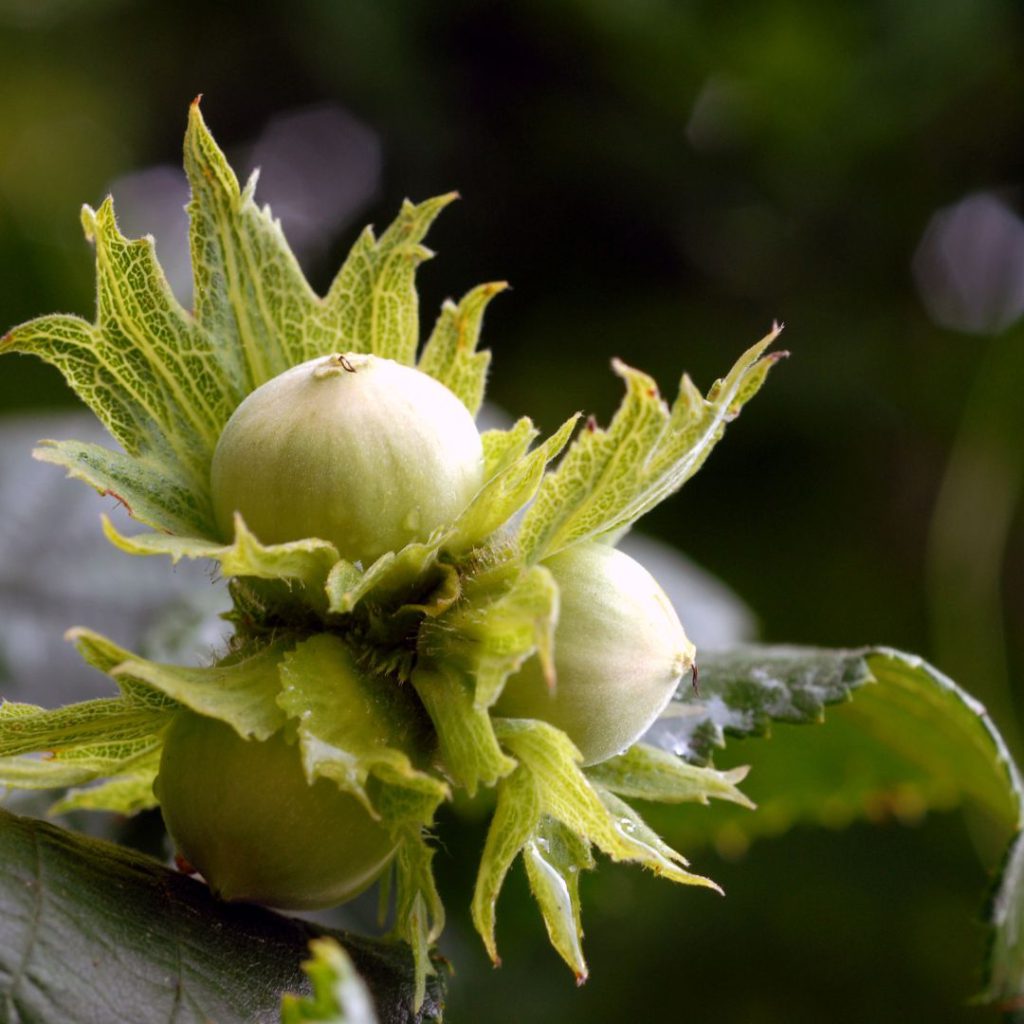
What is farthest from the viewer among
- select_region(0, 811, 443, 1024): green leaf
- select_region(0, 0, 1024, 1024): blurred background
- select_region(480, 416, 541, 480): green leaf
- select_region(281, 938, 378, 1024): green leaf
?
select_region(0, 0, 1024, 1024): blurred background

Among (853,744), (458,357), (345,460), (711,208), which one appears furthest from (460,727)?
(711,208)

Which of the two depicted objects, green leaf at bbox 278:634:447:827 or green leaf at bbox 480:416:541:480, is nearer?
green leaf at bbox 278:634:447:827

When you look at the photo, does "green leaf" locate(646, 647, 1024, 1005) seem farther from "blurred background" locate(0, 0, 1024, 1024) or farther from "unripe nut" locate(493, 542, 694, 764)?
"blurred background" locate(0, 0, 1024, 1024)


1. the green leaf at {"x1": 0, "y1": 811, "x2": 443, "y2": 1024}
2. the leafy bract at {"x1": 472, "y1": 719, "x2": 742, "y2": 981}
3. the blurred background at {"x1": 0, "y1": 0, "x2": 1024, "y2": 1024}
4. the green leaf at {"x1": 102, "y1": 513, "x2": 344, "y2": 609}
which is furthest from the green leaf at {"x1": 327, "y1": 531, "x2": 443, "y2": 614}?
the blurred background at {"x1": 0, "y1": 0, "x2": 1024, "y2": 1024}

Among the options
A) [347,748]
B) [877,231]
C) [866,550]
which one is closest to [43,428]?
[347,748]

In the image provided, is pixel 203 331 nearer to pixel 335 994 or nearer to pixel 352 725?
pixel 352 725

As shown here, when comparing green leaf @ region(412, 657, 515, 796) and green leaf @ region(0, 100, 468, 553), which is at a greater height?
green leaf @ region(0, 100, 468, 553)
